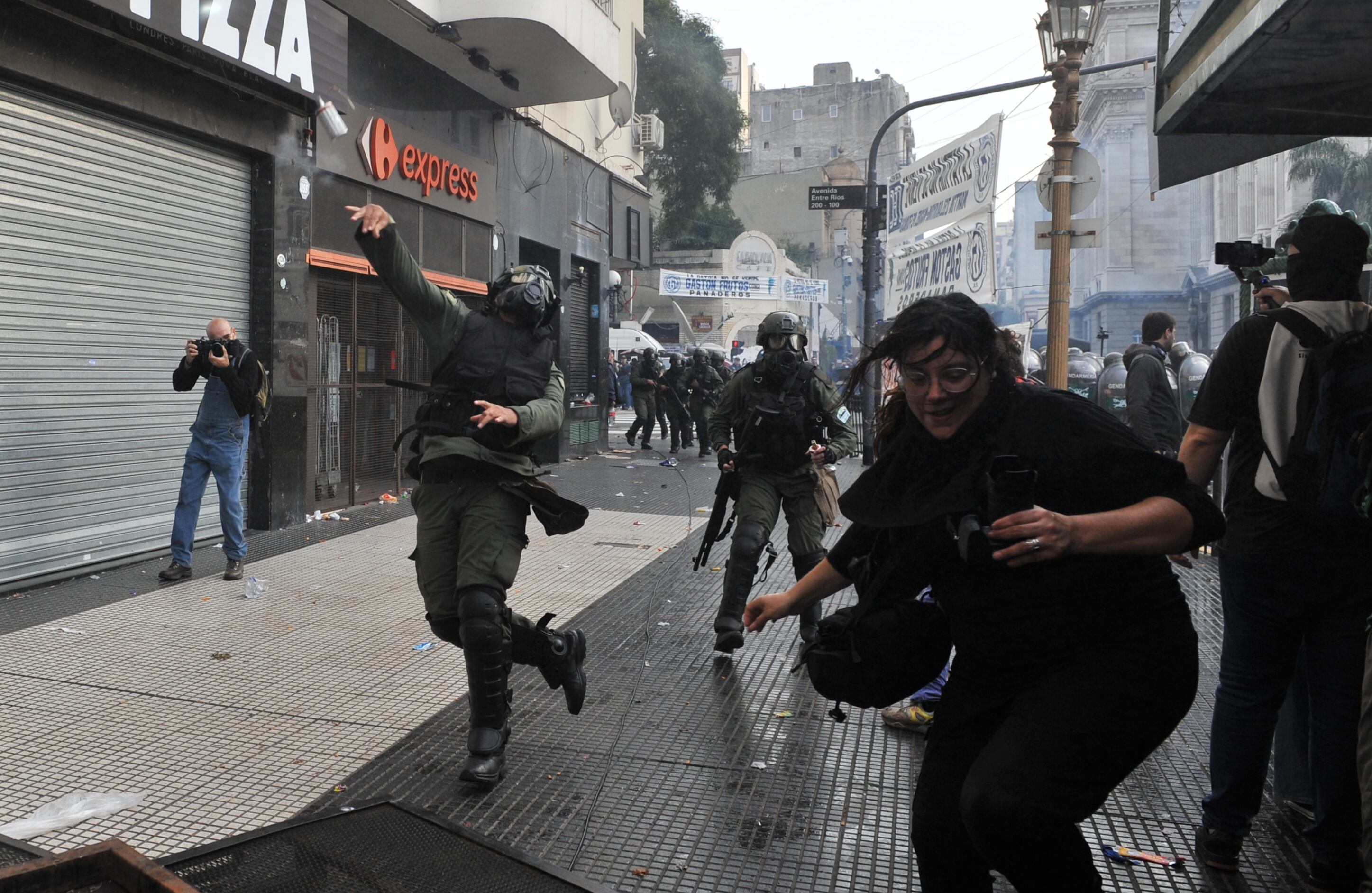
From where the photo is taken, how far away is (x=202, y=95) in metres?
8.30

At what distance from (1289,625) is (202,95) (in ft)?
26.7

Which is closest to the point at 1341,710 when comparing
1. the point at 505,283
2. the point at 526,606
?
the point at 505,283

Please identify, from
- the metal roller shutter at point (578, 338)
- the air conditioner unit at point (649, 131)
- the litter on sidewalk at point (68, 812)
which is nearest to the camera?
the litter on sidewalk at point (68, 812)

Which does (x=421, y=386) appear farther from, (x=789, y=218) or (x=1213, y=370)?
(x=789, y=218)

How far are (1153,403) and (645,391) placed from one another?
470 inches

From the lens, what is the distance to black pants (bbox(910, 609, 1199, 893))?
2031 millimetres

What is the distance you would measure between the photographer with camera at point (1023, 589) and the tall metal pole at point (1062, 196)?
5722 mm

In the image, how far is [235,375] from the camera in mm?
7207

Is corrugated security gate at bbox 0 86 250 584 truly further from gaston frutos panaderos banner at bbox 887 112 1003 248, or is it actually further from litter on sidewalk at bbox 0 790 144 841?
gaston frutos panaderos banner at bbox 887 112 1003 248

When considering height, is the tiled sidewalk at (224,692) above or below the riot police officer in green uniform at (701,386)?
below

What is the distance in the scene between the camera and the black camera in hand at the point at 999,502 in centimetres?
199

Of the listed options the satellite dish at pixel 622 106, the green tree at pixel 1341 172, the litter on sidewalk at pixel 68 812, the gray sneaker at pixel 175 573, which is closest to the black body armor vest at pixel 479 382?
the litter on sidewalk at pixel 68 812

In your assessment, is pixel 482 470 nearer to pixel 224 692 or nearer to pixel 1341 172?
pixel 224 692

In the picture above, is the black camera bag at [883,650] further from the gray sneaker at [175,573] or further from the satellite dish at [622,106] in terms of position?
the satellite dish at [622,106]
